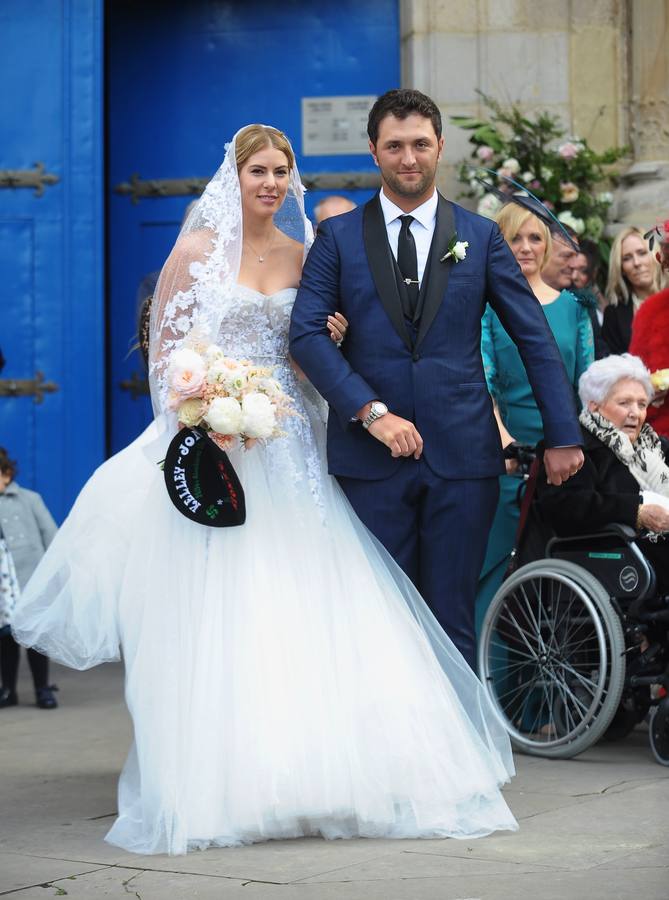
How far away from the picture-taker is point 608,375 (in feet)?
19.1

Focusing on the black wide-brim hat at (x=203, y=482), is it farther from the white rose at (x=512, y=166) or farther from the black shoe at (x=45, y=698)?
the white rose at (x=512, y=166)

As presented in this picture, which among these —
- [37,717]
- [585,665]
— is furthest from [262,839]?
[37,717]

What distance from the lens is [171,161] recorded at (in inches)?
353

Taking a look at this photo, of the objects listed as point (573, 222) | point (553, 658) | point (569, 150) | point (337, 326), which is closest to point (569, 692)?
point (553, 658)

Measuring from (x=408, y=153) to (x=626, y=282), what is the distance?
3.21 meters

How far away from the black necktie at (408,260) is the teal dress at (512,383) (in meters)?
1.47

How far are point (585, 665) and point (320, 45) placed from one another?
443 cm

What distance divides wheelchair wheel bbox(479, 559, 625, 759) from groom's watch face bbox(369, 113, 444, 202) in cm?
152

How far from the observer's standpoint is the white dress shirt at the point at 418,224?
4840 millimetres

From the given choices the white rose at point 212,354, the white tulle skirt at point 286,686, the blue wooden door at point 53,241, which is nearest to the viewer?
the white tulle skirt at point 286,686

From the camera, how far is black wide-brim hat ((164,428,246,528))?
14.9ft

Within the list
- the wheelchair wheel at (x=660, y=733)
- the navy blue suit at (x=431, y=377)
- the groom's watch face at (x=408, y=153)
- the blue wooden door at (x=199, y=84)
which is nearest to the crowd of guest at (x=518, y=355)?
the wheelchair wheel at (x=660, y=733)

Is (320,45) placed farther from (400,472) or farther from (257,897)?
(257,897)

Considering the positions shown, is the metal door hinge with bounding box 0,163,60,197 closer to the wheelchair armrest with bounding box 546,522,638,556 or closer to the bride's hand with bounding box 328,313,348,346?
the wheelchair armrest with bounding box 546,522,638,556
